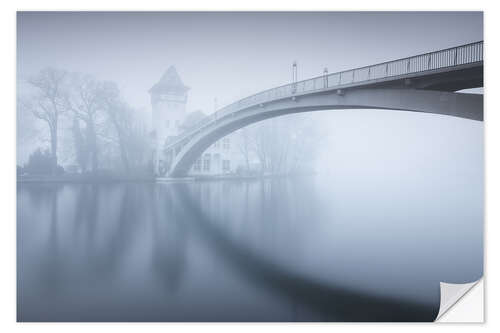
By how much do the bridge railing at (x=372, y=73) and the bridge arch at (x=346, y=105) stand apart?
139 mm

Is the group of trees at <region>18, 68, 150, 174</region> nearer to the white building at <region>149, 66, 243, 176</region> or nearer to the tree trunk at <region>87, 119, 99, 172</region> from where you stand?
the tree trunk at <region>87, 119, 99, 172</region>

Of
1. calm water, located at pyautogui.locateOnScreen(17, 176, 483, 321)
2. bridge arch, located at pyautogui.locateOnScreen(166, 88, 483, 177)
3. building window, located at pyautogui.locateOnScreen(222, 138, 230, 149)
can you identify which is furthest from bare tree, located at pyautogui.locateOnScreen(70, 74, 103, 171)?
building window, located at pyautogui.locateOnScreen(222, 138, 230, 149)

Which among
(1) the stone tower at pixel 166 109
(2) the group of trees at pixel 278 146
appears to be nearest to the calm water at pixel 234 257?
(1) the stone tower at pixel 166 109

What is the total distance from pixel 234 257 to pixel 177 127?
147 inches

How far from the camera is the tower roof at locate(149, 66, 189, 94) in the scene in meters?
4.33

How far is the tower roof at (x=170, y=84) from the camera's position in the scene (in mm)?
4332

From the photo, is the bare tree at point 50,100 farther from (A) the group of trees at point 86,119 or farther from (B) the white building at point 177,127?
(B) the white building at point 177,127

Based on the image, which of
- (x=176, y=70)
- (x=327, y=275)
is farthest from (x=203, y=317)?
(x=176, y=70)

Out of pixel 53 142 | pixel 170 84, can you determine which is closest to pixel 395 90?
pixel 170 84

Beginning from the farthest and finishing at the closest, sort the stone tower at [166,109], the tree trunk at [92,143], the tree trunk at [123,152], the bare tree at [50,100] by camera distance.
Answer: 1. the tree trunk at [123,152]
2. the tree trunk at [92,143]
3. the stone tower at [166,109]
4. the bare tree at [50,100]

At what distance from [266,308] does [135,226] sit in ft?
9.07

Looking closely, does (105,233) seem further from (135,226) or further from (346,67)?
(346,67)

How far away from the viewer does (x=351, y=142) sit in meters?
5.30

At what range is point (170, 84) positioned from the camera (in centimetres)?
457
